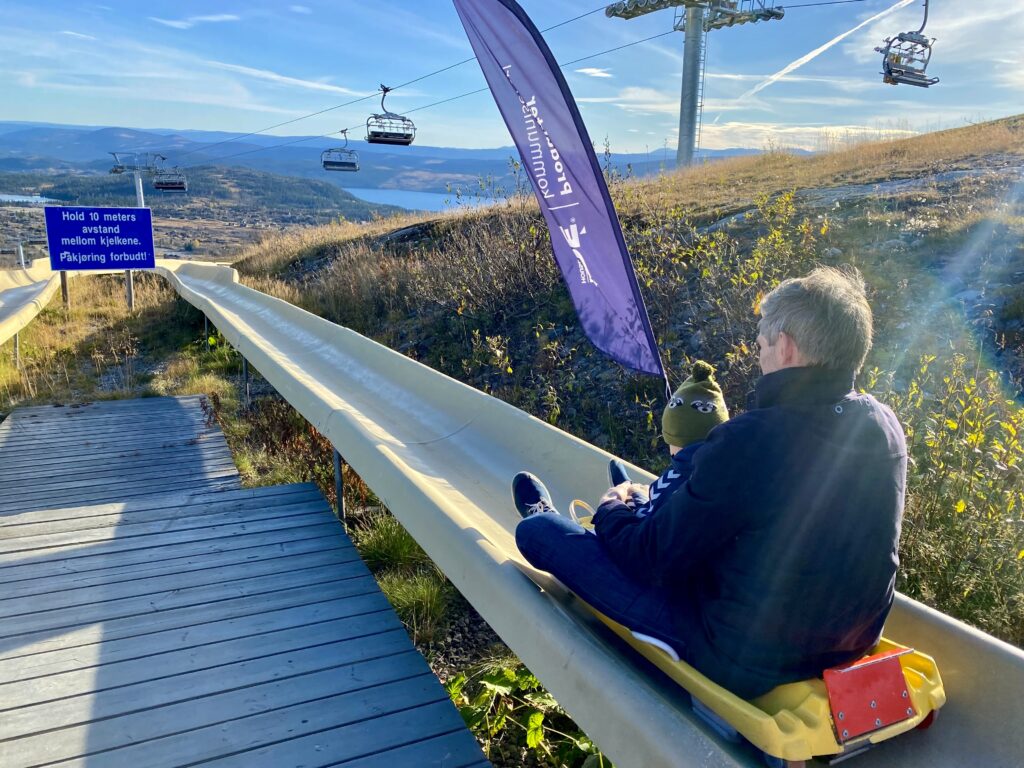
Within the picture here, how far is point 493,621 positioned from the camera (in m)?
2.15

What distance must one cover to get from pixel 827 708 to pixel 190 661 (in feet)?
7.17

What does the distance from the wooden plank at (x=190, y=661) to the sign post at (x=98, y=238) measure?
11871mm

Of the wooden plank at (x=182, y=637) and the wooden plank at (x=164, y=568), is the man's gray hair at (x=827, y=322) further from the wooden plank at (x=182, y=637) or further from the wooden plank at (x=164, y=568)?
the wooden plank at (x=164, y=568)

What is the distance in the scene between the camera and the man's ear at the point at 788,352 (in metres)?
1.62

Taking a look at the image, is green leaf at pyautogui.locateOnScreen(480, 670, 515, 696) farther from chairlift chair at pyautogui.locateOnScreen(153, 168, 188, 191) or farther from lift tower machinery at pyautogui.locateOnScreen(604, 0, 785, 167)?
chairlift chair at pyautogui.locateOnScreen(153, 168, 188, 191)

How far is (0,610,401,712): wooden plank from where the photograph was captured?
2373mm

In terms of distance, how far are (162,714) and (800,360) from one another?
2.28 m

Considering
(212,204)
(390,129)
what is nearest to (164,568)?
(390,129)

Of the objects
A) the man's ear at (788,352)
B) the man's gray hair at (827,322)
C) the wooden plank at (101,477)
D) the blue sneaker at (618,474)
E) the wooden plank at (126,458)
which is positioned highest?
the man's gray hair at (827,322)

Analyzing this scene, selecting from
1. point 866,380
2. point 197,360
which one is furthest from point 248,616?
point 197,360

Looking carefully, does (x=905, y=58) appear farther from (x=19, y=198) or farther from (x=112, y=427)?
(x=19, y=198)

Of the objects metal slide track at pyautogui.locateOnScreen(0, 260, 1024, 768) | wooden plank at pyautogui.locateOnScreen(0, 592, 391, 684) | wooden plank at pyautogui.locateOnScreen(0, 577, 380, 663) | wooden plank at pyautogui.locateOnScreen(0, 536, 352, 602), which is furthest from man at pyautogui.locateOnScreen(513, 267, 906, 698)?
wooden plank at pyautogui.locateOnScreen(0, 536, 352, 602)

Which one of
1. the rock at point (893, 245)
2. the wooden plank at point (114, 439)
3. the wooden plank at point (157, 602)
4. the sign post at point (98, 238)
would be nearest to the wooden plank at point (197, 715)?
the wooden plank at point (157, 602)

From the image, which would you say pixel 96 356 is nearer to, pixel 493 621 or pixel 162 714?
pixel 162 714
